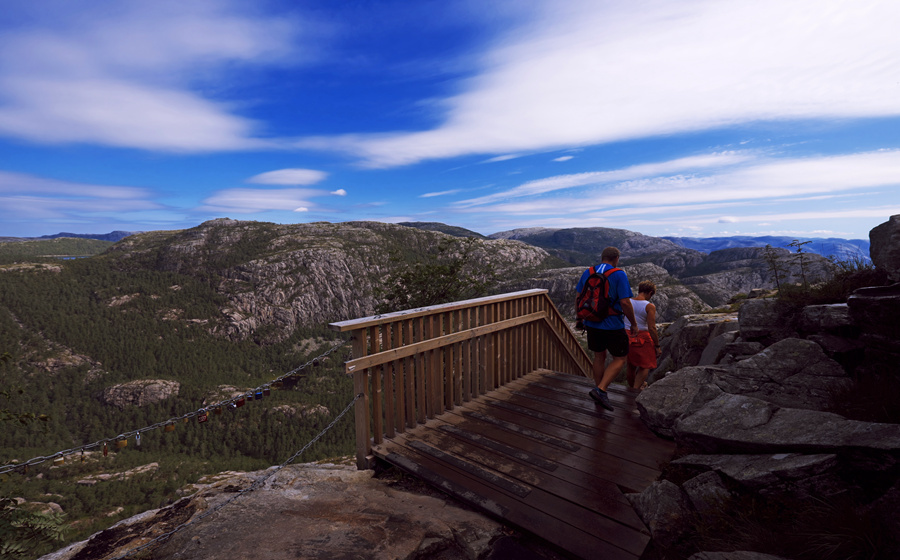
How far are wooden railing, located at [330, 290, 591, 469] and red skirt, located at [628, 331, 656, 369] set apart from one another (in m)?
1.73

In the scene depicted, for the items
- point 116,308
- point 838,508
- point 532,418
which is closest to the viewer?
point 838,508

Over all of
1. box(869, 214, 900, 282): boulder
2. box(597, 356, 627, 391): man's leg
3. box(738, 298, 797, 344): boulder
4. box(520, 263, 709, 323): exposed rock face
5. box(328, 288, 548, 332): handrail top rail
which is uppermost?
box(869, 214, 900, 282): boulder

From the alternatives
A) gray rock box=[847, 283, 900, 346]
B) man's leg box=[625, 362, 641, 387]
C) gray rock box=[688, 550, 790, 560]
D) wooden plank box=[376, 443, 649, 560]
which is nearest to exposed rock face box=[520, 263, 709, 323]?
man's leg box=[625, 362, 641, 387]

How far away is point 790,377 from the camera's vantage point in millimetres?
3920

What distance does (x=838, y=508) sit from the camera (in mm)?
2396

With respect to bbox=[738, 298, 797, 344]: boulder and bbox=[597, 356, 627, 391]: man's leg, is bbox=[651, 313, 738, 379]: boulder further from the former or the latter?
bbox=[597, 356, 627, 391]: man's leg

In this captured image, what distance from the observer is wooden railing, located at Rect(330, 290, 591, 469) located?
4719 millimetres

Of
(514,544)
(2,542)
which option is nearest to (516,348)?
(514,544)

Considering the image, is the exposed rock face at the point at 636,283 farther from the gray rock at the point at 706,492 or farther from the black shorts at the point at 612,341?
the gray rock at the point at 706,492

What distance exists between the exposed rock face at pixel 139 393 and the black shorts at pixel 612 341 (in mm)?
152790

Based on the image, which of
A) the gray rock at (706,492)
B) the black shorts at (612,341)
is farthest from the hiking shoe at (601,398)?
the gray rock at (706,492)

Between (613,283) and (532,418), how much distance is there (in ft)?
7.26

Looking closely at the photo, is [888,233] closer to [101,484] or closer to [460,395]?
[460,395]

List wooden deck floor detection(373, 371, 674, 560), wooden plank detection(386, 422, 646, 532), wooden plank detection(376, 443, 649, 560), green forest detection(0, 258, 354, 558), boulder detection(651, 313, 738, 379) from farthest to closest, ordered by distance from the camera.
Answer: green forest detection(0, 258, 354, 558)
boulder detection(651, 313, 738, 379)
wooden plank detection(386, 422, 646, 532)
wooden deck floor detection(373, 371, 674, 560)
wooden plank detection(376, 443, 649, 560)
